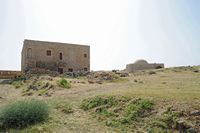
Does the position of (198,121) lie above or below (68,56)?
below

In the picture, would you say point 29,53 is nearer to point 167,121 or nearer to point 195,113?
point 167,121

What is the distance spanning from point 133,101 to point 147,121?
7.64 feet

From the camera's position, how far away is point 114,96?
16.5 m

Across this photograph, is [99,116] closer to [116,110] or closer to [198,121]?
[116,110]

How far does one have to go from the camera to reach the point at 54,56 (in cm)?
4394

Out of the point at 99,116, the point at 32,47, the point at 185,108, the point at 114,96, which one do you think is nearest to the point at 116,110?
the point at 99,116

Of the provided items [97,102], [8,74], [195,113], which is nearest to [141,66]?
[8,74]

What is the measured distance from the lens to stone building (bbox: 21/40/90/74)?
42.2m

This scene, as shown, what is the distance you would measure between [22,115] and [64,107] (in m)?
3.05

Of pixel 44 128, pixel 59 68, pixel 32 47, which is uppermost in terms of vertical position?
pixel 32 47

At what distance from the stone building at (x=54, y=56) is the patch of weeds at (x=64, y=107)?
942 inches

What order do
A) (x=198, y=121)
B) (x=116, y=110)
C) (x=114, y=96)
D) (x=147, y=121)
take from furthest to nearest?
(x=114, y=96) < (x=116, y=110) < (x=147, y=121) < (x=198, y=121)

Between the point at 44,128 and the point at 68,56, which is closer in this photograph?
the point at 44,128

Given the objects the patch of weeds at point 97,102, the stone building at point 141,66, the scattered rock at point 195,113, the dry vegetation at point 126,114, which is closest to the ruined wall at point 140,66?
the stone building at point 141,66
